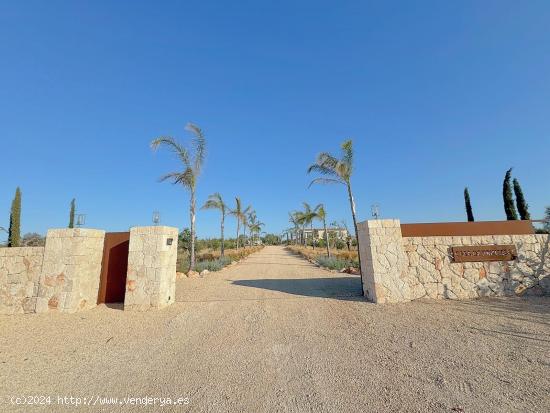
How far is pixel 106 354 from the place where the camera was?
14.3 feet

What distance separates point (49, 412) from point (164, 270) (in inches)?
169

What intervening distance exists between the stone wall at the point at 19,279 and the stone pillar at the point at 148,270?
8.89 ft

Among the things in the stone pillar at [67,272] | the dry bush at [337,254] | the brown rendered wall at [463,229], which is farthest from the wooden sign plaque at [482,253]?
the stone pillar at [67,272]

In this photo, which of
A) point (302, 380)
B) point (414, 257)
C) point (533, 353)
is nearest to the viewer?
point (302, 380)

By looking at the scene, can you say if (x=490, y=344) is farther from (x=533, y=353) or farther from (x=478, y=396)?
(x=478, y=396)

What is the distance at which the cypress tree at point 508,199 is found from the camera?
21.2m

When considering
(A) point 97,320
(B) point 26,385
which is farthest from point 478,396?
(A) point 97,320

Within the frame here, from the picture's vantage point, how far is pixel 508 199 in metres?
21.6

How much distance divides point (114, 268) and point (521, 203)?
98.4 ft

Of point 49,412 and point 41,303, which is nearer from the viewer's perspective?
point 49,412

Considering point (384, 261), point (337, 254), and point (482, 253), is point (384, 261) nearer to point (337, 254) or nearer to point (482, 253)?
point (482, 253)

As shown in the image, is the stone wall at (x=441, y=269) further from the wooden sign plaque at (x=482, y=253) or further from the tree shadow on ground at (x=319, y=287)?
the tree shadow on ground at (x=319, y=287)

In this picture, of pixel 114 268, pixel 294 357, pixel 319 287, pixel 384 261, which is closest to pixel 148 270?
pixel 114 268

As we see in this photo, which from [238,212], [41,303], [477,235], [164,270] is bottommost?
[41,303]
